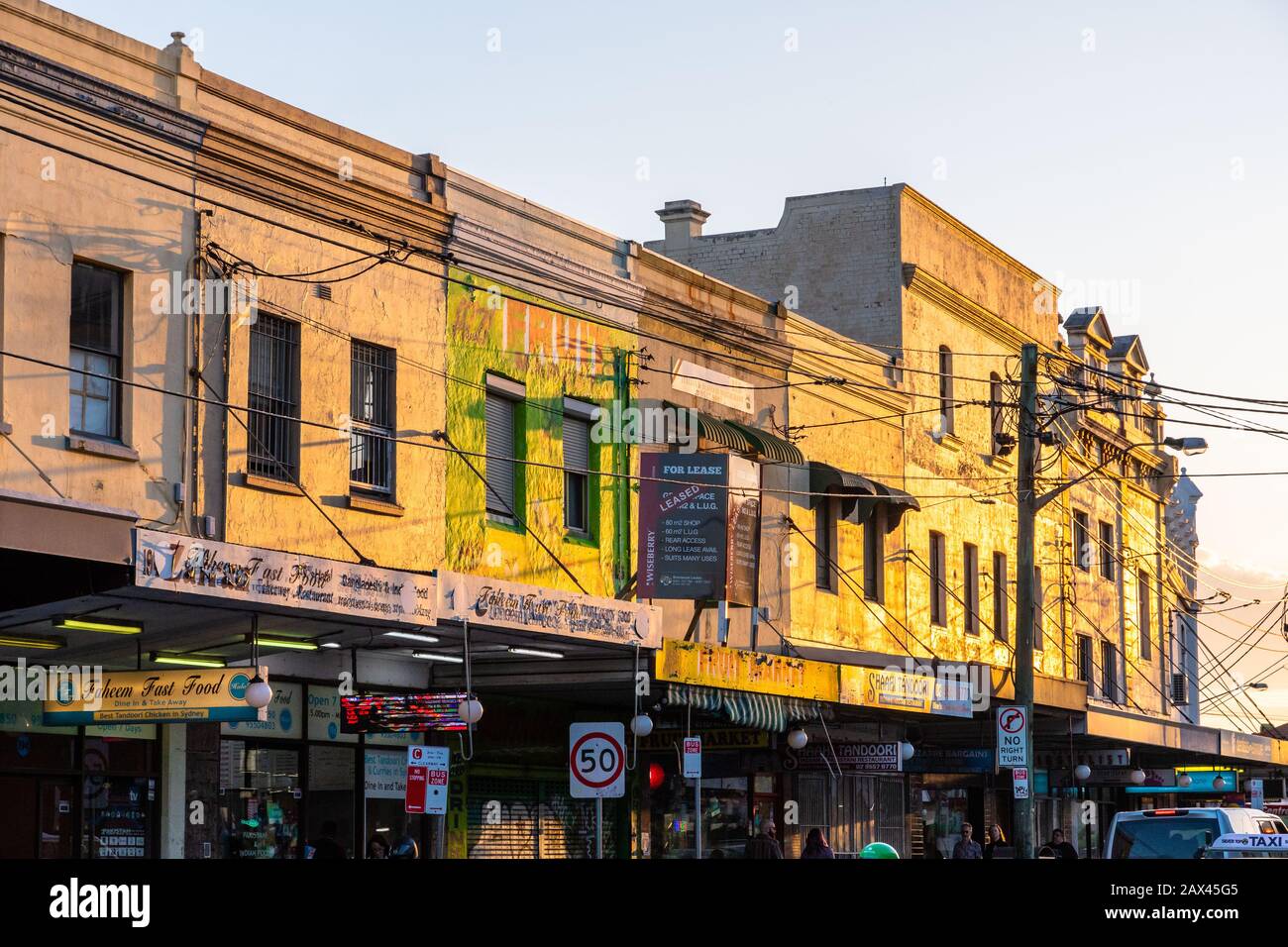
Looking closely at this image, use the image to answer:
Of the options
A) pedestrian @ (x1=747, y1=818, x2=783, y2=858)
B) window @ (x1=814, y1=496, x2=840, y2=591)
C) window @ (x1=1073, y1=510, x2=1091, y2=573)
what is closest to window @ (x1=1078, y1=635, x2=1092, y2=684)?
window @ (x1=1073, y1=510, x2=1091, y2=573)

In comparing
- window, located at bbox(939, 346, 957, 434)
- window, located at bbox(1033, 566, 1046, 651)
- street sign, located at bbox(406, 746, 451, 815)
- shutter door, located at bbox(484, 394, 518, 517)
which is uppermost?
window, located at bbox(939, 346, 957, 434)

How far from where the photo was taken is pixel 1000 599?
1485 inches

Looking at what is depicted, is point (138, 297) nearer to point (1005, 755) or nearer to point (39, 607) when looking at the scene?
point (39, 607)

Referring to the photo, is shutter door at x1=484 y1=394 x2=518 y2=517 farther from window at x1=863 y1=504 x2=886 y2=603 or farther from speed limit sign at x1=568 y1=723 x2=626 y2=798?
window at x1=863 y1=504 x2=886 y2=603

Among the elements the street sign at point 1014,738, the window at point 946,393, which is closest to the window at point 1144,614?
the window at point 946,393

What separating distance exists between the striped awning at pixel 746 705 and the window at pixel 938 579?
31.3 feet

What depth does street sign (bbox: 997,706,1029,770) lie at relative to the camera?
80.0ft

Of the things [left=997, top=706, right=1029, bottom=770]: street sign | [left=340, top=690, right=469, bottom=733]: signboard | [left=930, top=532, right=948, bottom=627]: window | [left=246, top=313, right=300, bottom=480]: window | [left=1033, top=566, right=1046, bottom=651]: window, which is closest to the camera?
[left=340, top=690, right=469, bottom=733]: signboard

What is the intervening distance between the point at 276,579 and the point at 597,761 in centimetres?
354

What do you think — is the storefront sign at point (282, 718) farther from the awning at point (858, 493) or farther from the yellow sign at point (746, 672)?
the awning at point (858, 493)

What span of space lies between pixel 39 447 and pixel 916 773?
845 inches

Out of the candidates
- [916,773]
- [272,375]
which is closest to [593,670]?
[272,375]

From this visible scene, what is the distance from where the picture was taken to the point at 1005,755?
2455 centimetres

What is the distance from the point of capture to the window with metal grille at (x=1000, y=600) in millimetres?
37344
